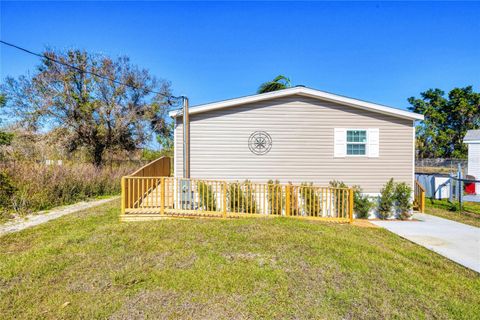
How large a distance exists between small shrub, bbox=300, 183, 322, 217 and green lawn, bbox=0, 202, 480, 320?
167 centimetres

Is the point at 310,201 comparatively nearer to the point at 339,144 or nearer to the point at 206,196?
the point at 339,144

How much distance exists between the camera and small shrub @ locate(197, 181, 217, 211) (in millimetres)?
6200

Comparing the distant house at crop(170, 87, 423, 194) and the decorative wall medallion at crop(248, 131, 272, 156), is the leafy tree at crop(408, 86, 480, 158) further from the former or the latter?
the decorative wall medallion at crop(248, 131, 272, 156)

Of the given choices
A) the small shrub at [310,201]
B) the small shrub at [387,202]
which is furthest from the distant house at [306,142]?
the small shrub at [310,201]

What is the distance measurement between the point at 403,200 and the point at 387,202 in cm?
47

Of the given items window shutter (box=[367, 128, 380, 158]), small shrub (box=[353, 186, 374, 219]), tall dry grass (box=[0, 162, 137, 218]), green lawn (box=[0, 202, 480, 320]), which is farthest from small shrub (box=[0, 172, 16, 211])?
window shutter (box=[367, 128, 380, 158])

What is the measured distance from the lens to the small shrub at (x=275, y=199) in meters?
6.25

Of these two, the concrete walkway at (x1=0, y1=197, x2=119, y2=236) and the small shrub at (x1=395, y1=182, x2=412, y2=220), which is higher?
the small shrub at (x1=395, y1=182, x2=412, y2=220)

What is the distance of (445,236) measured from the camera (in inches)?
199

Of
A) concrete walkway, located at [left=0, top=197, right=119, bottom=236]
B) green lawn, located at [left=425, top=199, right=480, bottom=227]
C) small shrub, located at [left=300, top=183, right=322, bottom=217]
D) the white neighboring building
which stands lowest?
green lawn, located at [left=425, top=199, right=480, bottom=227]

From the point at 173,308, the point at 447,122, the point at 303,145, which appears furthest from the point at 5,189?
the point at 447,122

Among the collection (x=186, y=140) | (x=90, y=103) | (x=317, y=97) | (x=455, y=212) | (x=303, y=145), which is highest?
(x=90, y=103)

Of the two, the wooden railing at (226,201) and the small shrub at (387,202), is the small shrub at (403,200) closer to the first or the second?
the small shrub at (387,202)

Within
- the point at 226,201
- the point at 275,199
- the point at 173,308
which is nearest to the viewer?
the point at 173,308
